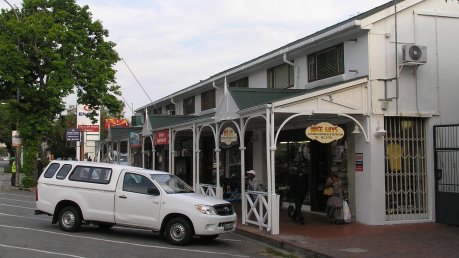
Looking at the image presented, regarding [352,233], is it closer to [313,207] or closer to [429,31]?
[313,207]

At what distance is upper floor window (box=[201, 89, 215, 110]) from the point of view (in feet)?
79.7

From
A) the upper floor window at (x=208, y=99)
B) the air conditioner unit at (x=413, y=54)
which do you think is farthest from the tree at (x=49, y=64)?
the air conditioner unit at (x=413, y=54)

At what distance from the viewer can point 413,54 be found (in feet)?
45.1

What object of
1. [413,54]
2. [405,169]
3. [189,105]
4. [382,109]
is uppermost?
[189,105]

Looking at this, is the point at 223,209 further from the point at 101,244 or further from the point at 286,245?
the point at 101,244

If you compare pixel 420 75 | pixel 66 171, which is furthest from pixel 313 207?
pixel 66 171

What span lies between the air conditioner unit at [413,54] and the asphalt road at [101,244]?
20.6 ft

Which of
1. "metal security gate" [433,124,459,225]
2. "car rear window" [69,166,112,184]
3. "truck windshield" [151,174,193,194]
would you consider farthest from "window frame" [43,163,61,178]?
"metal security gate" [433,124,459,225]

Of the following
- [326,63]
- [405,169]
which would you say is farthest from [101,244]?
[326,63]

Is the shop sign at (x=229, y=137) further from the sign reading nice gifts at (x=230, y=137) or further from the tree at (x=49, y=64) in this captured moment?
the tree at (x=49, y=64)

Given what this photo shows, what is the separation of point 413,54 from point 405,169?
3182 mm

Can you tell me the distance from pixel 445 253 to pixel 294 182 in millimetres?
4935

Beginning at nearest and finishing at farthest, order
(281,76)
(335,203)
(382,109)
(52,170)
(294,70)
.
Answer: (52,170) → (382,109) → (335,203) → (294,70) → (281,76)

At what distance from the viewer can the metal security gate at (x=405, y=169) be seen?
14.1 m
